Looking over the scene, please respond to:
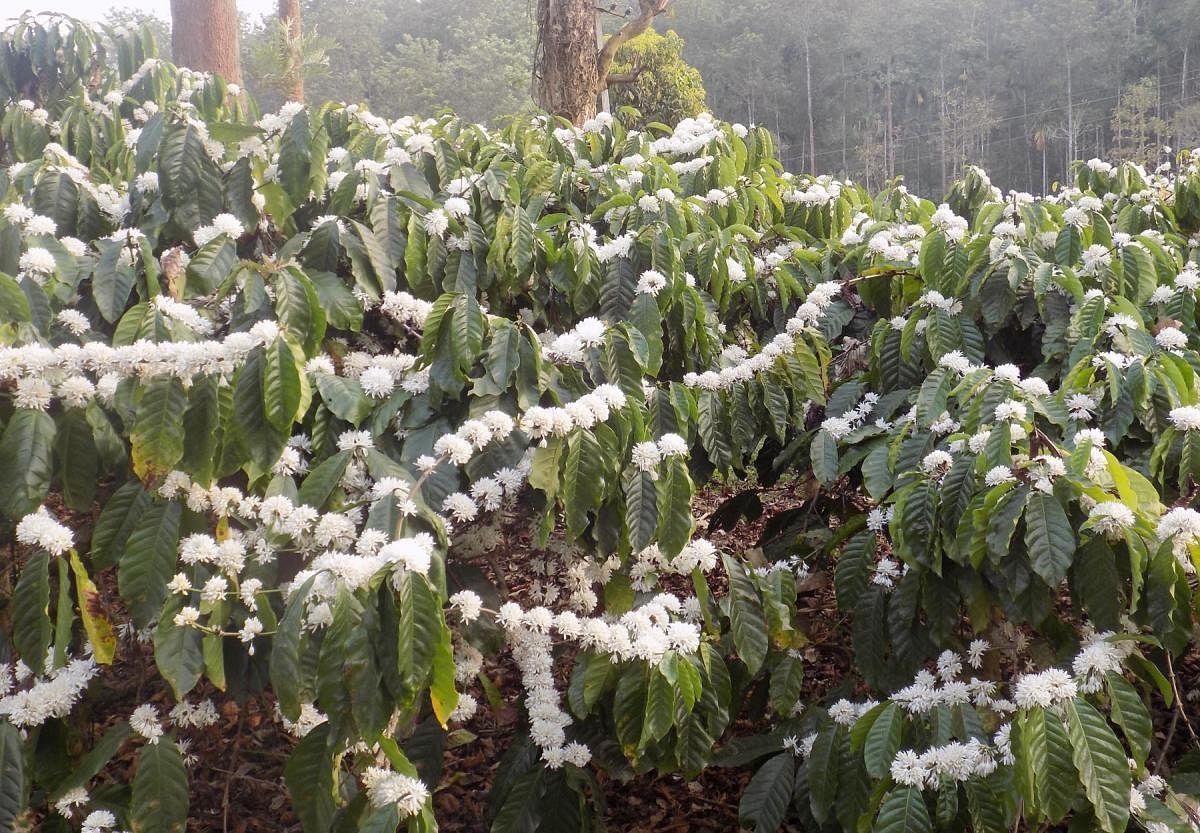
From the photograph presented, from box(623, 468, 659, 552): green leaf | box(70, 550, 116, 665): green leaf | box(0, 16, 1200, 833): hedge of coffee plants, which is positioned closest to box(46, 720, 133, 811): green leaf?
box(0, 16, 1200, 833): hedge of coffee plants

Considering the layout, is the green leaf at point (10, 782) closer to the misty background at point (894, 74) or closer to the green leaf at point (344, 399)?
the green leaf at point (344, 399)

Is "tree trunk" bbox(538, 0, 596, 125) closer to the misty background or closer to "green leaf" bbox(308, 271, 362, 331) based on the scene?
"green leaf" bbox(308, 271, 362, 331)

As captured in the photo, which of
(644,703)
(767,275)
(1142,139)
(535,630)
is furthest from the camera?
(1142,139)

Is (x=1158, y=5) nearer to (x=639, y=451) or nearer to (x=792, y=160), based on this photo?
(x=792, y=160)

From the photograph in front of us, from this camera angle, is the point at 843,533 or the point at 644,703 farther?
the point at 843,533

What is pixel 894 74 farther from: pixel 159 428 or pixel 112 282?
pixel 159 428

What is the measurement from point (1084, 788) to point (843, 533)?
928 millimetres

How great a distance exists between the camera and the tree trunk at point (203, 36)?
6.66 meters

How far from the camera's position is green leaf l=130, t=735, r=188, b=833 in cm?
162

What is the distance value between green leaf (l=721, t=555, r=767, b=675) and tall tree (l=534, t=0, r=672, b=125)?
12.1 ft

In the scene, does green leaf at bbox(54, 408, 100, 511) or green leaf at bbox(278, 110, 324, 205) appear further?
green leaf at bbox(278, 110, 324, 205)

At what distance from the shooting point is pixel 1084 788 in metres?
1.53

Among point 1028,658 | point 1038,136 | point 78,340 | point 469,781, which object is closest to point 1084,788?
point 1028,658

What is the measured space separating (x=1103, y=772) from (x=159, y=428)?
1.57 metres
